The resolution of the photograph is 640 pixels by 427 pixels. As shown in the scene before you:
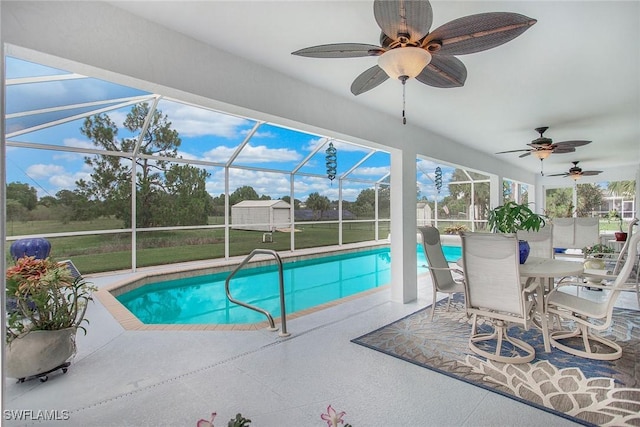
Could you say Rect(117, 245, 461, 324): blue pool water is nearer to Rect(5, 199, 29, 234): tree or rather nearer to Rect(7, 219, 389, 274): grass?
Rect(7, 219, 389, 274): grass

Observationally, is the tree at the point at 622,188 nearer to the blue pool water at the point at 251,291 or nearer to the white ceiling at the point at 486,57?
the white ceiling at the point at 486,57

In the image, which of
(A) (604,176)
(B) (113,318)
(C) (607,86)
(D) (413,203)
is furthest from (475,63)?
(A) (604,176)

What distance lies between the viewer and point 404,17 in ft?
5.45

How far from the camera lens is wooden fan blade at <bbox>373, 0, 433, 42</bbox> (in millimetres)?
1587

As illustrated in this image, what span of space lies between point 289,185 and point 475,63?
252 inches

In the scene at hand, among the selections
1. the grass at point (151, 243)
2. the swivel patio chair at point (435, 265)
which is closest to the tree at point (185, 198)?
the grass at point (151, 243)

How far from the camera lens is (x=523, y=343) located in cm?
318

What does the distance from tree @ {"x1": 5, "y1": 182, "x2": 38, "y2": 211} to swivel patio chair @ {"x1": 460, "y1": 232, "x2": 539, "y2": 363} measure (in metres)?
8.56

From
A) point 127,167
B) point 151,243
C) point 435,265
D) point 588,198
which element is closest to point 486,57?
point 435,265

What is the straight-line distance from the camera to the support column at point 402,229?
4809 millimetres

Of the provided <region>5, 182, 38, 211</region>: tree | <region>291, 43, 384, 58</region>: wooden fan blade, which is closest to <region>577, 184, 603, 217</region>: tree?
<region>291, 43, 384, 58</region>: wooden fan blade

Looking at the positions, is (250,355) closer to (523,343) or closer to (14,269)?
(14,269)

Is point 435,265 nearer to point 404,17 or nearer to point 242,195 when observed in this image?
point 404,17

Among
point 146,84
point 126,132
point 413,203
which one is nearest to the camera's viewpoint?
point 146,84
